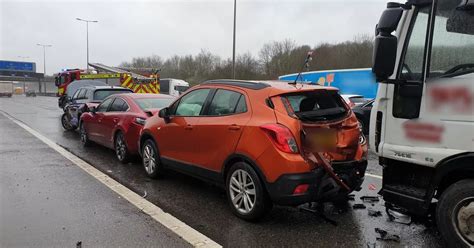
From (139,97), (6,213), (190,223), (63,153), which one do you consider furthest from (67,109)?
(190,223)

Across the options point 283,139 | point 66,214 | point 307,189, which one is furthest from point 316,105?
point 66,214

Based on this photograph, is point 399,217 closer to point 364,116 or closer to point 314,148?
point 314,148

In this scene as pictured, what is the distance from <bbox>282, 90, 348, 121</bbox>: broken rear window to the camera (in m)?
4.92

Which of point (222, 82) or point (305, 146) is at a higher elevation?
point (222, 82)

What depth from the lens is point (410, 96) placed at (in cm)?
406

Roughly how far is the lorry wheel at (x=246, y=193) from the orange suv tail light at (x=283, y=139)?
484 mm

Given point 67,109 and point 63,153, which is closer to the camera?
point 63,153

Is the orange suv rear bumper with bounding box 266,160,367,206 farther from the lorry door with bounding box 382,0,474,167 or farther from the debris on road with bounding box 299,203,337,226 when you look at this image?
the lorry door with bounding box 382,0,474,167

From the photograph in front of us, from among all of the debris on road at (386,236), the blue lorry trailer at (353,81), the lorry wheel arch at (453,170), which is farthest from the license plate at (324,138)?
the blue lorry trailer at (353,81)

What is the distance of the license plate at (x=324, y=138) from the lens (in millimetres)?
4805

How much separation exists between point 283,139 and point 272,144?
0.44 ft

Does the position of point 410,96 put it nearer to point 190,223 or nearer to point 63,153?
point 190,223

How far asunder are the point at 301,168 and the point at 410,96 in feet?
4.33

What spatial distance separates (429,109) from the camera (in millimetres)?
3908
